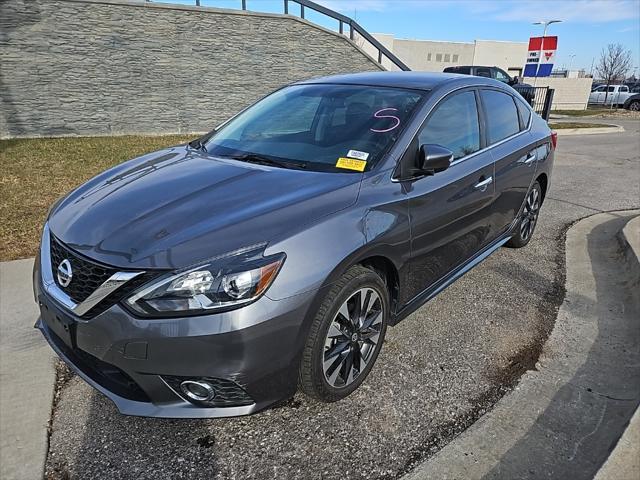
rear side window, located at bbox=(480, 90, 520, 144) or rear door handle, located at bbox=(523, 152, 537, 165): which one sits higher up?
rear side window, located at bbox=(480, 90, 520, 144)

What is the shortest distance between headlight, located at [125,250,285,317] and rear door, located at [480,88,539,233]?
2.47 meters

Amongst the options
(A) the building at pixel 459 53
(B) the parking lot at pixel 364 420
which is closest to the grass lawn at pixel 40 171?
(B) the parking lot at pixel 364 420

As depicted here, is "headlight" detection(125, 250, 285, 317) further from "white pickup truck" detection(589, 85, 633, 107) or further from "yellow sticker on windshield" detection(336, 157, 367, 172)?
"white pickup truck" detection(589, 85, 633, 107)

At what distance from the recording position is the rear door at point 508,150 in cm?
377

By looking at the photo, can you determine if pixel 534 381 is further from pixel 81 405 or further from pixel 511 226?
pixel 81 405

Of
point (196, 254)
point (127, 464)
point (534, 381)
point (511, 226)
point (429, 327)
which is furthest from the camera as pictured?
point (511, 226)

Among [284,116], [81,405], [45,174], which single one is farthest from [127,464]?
[45,174]

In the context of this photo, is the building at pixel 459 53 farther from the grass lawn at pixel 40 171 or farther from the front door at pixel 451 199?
the front door at pixel 451 199

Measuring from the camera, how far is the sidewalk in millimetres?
2211

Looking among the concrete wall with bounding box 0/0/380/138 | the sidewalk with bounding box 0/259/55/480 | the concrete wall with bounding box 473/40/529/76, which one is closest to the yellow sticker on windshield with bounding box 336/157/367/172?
the sidewalk with bounding box 0/259/55/480

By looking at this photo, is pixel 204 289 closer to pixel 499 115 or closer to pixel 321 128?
pixel 321 128

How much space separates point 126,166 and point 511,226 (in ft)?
10.9

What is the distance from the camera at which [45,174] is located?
7.34 metres

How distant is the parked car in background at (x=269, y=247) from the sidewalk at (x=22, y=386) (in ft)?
1.39
